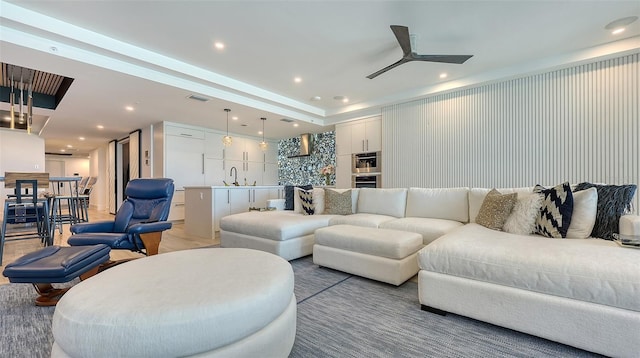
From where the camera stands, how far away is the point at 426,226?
9.61 ft

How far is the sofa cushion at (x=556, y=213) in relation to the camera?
2.08 meters

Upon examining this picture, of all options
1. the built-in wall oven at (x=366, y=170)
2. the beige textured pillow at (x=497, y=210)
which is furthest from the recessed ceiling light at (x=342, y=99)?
the beige textured pillow at (x=497, y=210)

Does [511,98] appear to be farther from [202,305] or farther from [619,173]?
[202,305]

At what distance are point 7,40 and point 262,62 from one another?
2.53 m

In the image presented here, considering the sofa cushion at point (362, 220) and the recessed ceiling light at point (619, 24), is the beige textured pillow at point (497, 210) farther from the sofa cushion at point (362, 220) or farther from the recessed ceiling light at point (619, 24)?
the recessed ceiling light at point (619, 24)

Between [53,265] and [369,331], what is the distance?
2.11 m

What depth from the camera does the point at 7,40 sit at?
2555 mm

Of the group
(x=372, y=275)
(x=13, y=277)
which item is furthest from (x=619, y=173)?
(x=13, y=277)

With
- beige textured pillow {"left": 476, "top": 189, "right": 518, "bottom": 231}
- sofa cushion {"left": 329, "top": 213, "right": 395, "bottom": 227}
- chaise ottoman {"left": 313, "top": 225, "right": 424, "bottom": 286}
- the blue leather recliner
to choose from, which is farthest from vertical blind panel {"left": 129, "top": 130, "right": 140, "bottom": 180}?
beige textured pillow {"left": 476, "top": 189, "right": 518, "bottom": 231}

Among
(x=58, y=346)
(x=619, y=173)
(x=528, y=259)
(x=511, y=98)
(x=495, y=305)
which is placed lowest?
(x=495, y=305)

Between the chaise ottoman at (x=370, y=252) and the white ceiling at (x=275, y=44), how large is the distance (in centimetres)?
223

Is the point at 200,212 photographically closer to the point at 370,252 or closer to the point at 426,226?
the point at 370,252

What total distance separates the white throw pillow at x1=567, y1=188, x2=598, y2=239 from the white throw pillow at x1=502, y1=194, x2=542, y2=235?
230 millimetres

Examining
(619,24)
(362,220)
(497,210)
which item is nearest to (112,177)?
(362,220)
